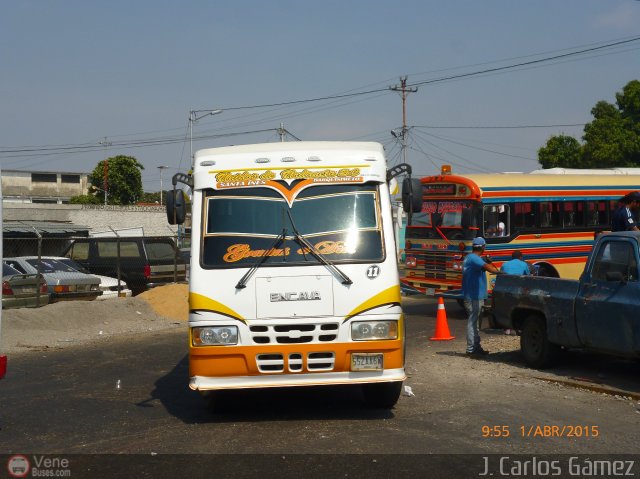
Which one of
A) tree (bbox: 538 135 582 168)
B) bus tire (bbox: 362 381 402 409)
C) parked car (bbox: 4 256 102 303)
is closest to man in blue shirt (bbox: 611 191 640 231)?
bus tire (bbox: 362 381 402 409)

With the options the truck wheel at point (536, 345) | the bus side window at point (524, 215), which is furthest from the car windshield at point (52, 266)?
the truck wheel at point (536, 345)

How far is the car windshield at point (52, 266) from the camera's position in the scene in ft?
72.5

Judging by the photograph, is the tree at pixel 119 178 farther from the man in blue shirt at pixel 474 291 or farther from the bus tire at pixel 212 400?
the bus tire at pixel 212 400

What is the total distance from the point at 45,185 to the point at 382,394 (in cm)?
9614

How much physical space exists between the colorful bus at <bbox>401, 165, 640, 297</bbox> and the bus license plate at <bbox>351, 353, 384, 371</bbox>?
1130 cm

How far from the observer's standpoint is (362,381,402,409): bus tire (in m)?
9.27

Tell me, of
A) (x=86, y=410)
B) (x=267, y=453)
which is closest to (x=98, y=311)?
(x=86, y=410)

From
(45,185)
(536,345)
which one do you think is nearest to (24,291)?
(536,345)

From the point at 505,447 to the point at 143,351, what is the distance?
31.6 ft

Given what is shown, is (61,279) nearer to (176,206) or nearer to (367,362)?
(176,206)

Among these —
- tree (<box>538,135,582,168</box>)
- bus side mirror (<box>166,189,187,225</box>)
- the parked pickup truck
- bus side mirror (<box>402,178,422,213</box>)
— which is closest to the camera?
bus side mirror (<box>402,178,422,213</box>)

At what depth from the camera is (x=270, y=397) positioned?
418 inches

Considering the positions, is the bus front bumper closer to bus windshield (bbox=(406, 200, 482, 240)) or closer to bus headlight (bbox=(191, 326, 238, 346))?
bus headlight (bbox=(191, 326, 238, 346))

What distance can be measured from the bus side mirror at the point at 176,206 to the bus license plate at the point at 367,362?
2.67 m
